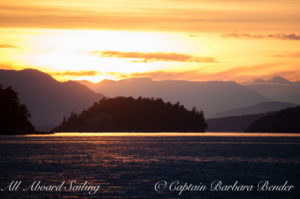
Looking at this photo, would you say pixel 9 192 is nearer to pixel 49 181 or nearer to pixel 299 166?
pixel 49 181

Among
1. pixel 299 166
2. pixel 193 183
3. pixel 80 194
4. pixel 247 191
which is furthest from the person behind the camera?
pixel 299 166

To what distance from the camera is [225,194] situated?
7262 centimetres

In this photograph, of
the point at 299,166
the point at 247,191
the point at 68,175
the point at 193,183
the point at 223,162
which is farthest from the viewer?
the point at 223,162

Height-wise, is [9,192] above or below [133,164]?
above

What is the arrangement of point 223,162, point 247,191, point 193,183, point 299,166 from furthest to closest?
point 223,162
point 299,166
point 193,183
point 247,191

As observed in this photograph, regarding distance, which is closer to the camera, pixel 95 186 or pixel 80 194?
pixel 80 194

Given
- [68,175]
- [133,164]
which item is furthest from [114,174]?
[133,164]

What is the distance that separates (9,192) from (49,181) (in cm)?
1257

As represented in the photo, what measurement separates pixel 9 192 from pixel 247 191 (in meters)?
30.3

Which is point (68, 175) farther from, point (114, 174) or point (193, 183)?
point (193, 183)

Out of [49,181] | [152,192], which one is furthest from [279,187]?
[49,181]

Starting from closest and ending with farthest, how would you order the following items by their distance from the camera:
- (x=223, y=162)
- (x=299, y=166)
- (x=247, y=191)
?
(x=247, y=191) → (x=299, y=166) → (x=223, y=162)

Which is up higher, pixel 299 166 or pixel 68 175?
pixel 68 175

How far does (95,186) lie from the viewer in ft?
255
